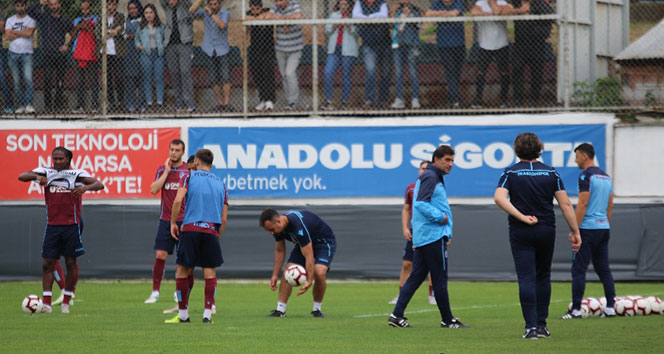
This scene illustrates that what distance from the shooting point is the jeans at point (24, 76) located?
66.2ft

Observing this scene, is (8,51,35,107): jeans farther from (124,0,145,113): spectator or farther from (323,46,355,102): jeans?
(323,46,355,102): jeans

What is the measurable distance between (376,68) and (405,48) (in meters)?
0.69

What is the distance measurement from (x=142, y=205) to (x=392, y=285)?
524 cm

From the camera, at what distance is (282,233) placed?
39.3 ft

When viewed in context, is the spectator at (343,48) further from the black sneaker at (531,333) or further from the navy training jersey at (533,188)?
the black sneaker at (531,333)

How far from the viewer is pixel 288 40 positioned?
19766 mm

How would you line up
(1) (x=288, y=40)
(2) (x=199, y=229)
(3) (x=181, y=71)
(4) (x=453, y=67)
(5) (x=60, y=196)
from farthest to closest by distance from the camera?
(3) (x=181, y=71), (1) (x=288, y=40), (4) (x=453, y=67), (5) (x=60, y=196), (2) (x=199, y=229)

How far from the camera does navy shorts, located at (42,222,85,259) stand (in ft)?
43.5

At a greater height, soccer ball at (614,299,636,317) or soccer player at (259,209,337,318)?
soccer player at (259,209,337,318)

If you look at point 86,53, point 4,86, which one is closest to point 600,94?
point 86,53

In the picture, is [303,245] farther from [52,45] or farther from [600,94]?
[52,45]

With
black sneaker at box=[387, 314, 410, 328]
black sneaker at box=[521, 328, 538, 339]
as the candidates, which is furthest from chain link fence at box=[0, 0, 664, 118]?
black sneaker at box=[521, 328, 538, 339]

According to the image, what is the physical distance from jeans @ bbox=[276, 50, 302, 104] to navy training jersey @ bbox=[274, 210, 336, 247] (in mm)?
7894

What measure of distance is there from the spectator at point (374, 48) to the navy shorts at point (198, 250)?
8.50 metres
